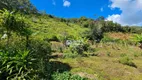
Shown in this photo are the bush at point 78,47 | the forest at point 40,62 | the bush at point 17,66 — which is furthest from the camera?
the bush at point 78,47

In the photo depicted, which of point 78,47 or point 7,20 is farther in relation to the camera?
point 78,47

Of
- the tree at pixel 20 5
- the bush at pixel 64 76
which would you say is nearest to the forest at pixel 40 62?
the bush at pixel 64 76

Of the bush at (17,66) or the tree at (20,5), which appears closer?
the bush at (17,66)

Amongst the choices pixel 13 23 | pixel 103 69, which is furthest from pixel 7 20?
pixel 103 69

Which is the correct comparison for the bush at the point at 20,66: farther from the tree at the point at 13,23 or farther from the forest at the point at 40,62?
the tree at the point at 13,23

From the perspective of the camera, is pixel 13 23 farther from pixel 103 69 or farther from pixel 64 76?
pixel 103 69

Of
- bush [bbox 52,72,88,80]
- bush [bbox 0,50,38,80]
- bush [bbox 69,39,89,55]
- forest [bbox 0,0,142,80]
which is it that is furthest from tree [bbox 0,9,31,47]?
bush [bbox 69,39,89,55]

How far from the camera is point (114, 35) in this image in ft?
194

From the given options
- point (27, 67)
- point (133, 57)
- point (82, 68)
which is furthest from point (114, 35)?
point (27, 67)

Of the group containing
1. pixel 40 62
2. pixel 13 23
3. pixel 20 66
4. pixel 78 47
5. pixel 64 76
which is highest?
pixel 13 23

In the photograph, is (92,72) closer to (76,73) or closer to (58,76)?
(76,73)

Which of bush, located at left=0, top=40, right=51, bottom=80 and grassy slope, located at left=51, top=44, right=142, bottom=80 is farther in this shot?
grassy slope, located at left=51, top=44, right=142, bottom=80

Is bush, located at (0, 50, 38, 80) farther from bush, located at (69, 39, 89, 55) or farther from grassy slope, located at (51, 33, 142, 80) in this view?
bush, located at (69, 39, 89, 55)

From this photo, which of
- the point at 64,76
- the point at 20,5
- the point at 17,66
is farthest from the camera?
the point at 20,5
